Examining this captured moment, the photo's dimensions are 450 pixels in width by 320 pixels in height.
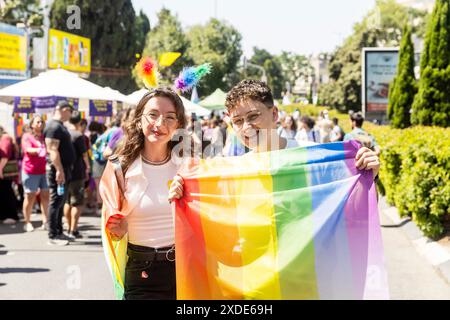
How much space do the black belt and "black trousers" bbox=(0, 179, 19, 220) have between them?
8706mm

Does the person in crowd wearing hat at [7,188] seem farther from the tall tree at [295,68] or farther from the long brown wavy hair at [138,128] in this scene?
the tall tree at [295,68]

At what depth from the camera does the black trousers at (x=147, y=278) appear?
11.9 feet

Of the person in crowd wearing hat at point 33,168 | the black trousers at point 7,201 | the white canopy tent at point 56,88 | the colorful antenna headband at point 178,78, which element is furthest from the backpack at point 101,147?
the colorful antenna headband at point 178,78

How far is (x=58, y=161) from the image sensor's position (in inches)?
358

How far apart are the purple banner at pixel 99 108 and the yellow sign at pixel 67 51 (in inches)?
123

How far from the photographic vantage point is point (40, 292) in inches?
266

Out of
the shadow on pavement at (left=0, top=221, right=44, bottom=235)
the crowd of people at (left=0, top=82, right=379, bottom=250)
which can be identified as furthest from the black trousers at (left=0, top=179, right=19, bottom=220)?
the shadow on pavement at (left=0, top=221, right=44, bottom=235)

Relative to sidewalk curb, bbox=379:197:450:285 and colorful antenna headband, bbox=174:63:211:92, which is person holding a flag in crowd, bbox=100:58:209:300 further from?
sidewalk curb, bbox=379:197:450:285

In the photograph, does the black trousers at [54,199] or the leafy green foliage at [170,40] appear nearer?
the black trousers at [54,199]

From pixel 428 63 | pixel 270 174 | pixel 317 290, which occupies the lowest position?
pixel 317 290

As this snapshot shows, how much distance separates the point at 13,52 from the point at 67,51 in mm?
4359
